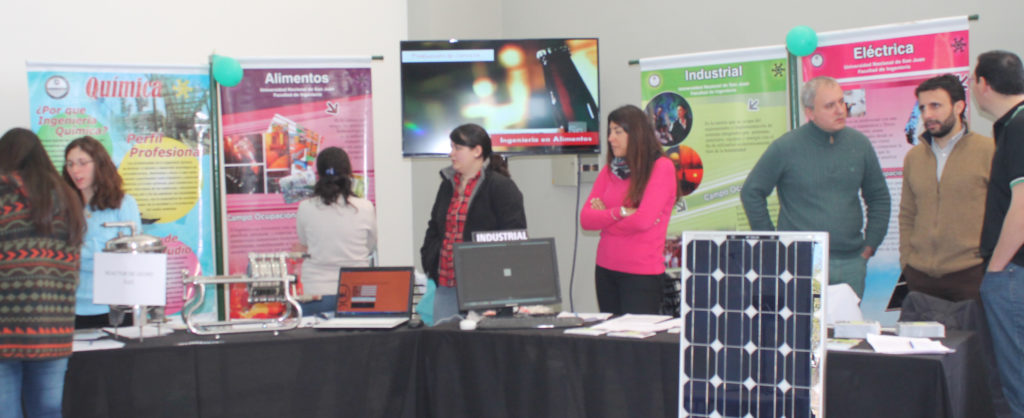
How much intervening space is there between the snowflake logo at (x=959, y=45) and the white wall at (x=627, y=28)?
354 millimetres

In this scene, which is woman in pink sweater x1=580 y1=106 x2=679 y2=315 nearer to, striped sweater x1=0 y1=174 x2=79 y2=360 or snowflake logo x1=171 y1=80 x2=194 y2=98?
striped sweater x1=0 y1=174 x2=79 y2=360

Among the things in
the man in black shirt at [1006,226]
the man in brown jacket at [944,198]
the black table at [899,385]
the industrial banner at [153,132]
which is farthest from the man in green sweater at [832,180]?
the industrial banner at [153,132]

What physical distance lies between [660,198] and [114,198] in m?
2.20

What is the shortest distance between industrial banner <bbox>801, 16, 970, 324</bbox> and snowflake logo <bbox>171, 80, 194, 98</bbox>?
130 inches

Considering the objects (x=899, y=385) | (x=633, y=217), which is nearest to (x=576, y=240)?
(x=633, y=217)

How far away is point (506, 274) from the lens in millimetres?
3105

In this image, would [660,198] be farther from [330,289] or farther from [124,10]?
[124,10]

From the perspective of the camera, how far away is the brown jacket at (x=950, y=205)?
325 cm

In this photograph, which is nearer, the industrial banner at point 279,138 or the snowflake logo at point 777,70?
the snowflake logo at point 777,70

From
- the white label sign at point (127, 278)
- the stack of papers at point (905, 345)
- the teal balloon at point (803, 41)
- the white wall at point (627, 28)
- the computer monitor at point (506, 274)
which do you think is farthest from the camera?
the white wall at point (627, 28)

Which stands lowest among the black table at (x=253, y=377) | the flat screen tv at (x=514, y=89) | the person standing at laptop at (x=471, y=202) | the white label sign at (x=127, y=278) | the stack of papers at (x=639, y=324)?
the black table at (x=253, y=377)

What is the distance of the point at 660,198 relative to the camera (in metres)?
3.32

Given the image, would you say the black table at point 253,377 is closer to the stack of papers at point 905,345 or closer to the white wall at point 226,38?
the stack of papers at point 905,345

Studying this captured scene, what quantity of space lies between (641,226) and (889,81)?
5.10 ft
